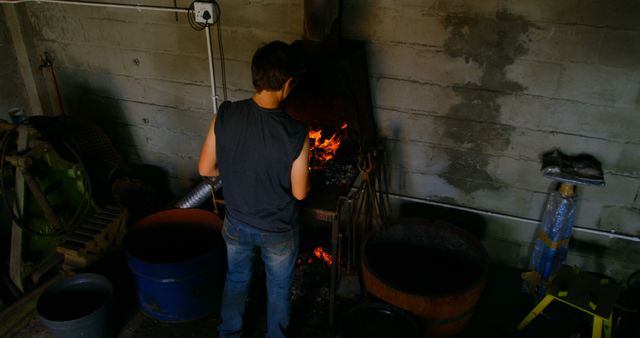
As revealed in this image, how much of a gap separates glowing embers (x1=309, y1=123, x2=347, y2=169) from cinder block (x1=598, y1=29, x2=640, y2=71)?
1.92m

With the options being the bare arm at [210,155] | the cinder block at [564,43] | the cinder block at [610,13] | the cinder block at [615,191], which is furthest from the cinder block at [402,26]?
the cinder block at [615,191]

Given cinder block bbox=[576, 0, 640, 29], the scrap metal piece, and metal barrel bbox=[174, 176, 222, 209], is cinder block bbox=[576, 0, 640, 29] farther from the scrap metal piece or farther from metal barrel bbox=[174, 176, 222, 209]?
the scrap metal piece

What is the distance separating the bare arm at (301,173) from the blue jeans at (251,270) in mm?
318

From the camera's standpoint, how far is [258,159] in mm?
2508

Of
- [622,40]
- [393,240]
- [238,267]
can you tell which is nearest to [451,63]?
[622,40]

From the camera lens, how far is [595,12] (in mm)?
3051

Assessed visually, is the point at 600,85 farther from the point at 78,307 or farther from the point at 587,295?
the point at 78,307

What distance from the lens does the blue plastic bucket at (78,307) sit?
3059 millimetres

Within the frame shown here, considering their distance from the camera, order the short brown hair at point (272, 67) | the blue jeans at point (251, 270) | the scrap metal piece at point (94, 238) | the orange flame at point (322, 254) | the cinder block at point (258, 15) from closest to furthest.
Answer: the short brown hair at point (272, 67), the blue jeans at point (251, 270), the scrap metal piece at point (94, 238), the cinder block at point (258, 15), the orange flame at point (322, 254)

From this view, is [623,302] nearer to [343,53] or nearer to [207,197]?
[343,53]

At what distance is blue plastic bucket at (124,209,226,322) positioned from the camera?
322cm

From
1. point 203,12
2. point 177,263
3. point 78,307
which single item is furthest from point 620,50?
point 78,307

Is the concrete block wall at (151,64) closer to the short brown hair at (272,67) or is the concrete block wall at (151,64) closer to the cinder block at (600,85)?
the short brown hair at (272,67)

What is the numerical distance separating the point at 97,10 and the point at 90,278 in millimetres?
2468
